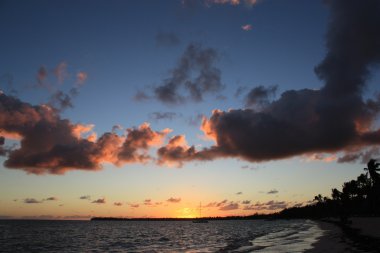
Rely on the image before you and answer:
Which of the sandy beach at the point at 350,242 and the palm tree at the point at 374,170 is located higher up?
the palm tree at the point at 374,170

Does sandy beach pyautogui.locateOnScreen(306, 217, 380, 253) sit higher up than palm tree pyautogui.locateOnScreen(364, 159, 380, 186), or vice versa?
palm tree pyautogui.locateOnScreen(364, 159, 380, 186)

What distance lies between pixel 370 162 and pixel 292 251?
79.8m

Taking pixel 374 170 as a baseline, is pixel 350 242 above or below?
below

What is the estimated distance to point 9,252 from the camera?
58438 mm

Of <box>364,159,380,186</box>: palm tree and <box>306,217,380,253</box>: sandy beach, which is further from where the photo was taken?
<box>364,159,380,186</box>: palm tree

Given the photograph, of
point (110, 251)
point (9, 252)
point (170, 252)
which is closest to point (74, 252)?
point (110, 251)

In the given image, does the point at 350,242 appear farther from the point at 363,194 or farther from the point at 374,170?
the point at 363,194

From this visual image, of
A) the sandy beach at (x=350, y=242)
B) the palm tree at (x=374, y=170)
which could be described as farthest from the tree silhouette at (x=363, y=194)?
the sandy beach at (x=350, y=242)

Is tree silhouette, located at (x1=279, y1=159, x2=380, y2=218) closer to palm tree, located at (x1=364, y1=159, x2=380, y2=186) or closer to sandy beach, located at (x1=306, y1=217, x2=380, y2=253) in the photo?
palm tree, located at (x1=364, y1=159, x2=380, y2=186)

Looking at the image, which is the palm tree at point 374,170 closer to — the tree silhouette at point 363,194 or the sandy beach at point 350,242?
the tree silhouette at point 363,194

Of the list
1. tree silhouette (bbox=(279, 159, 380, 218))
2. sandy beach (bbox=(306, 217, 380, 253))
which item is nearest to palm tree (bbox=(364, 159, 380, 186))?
tree silhouette (bbox=(279, 159, 380, 218))

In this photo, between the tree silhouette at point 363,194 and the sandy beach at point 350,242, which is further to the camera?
the tree silhouette at point 363,194

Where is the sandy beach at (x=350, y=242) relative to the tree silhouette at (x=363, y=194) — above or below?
below

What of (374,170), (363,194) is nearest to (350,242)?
(374,170)
